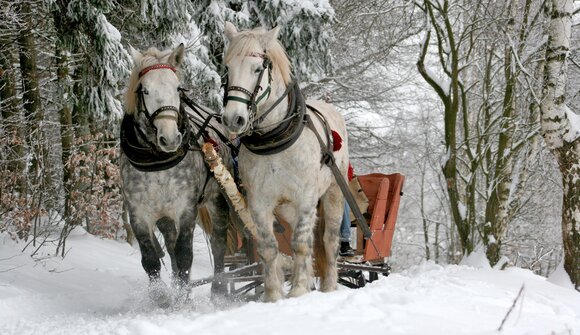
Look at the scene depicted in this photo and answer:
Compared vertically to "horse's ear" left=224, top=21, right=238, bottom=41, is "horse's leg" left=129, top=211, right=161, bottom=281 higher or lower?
lower

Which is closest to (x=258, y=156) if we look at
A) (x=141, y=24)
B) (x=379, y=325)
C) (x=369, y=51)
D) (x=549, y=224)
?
(x=379, y=325)

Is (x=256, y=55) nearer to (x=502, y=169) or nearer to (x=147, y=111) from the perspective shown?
(x=147, y=111)

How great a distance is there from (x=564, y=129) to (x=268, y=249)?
11.3 feet

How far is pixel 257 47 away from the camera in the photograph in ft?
14.6

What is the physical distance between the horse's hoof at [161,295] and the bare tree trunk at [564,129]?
406 centimetres

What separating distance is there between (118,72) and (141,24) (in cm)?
135

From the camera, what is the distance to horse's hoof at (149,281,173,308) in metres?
4.74

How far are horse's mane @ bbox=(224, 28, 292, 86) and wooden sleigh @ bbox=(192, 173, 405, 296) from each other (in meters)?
1.44

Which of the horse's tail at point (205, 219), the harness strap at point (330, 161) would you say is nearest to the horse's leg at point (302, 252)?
the harness strap at point (330, 161)

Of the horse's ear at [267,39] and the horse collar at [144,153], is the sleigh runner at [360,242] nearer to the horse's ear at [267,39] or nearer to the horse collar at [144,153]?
the horse collar at [144,153]

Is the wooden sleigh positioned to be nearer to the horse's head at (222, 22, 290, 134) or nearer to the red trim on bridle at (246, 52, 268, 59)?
the horse's head at (222, 22, 290, 134)

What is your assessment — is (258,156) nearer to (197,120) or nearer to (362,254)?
(197,120)

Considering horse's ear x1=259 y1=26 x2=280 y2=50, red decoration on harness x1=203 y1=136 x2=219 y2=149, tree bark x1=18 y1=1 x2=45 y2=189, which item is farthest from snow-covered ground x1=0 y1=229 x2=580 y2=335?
horse's ear x1=259 y1=26 x2=280 y2=50

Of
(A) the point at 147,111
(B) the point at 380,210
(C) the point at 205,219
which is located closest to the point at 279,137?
(A) the point at 147,111
